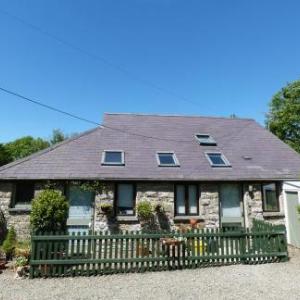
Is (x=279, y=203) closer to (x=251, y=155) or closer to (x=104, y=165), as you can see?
(x=251, y=155)

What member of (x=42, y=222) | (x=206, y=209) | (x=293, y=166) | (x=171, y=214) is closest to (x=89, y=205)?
(x=42, y=222)

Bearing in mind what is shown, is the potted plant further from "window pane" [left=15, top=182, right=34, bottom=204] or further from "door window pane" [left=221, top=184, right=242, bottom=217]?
"door window pane" [left=221, top=184, right=242, bottom=217]

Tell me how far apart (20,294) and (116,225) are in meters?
6.05

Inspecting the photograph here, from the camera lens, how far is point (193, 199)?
13.5m

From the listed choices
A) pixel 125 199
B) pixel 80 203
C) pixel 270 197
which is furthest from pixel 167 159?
pixel 270 197

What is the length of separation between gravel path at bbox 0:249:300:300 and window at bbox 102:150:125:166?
6285mm

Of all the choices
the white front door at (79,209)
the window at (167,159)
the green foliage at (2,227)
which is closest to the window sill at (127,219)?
the white front door at (79,209)

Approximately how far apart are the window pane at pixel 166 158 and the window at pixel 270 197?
4.72 metres

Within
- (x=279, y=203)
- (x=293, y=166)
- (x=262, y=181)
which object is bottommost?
(x=279, y=203)

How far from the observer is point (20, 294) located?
6762mm

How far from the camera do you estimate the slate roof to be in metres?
12.9

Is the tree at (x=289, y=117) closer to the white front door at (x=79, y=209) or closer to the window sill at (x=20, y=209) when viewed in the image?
the white front door at (x=79, y=209)

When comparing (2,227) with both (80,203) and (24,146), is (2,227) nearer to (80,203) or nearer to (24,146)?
(80,203)

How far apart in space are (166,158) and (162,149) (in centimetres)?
88
